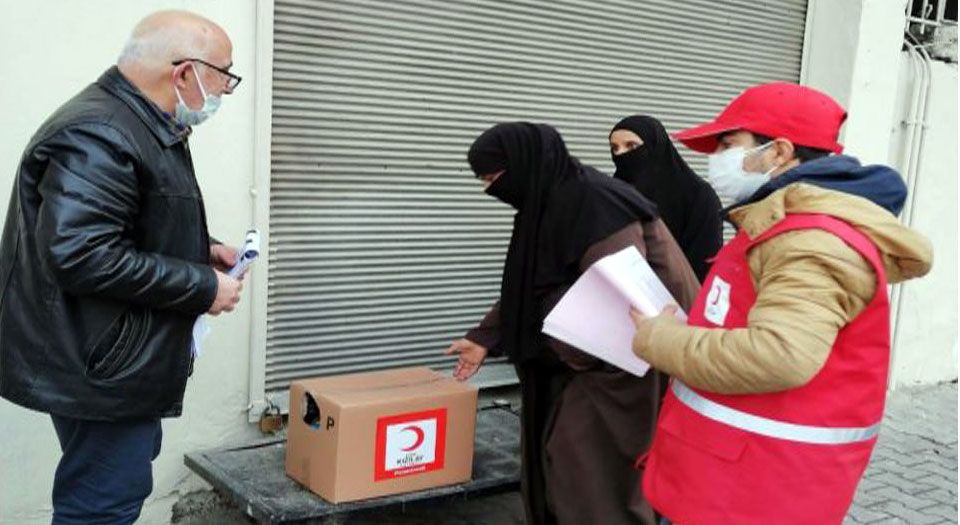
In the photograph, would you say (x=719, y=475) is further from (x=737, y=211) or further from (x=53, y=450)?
(x=53, y=450)

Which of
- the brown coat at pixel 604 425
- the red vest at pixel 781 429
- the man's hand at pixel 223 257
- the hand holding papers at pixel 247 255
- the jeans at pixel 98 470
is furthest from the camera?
the brown coat at pixel 604 425

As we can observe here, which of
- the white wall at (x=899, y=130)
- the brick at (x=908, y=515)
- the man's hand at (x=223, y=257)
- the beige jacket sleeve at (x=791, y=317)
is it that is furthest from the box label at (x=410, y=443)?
the white wall at (x=899, y=130)

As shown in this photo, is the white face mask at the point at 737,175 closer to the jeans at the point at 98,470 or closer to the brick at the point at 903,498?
the jeans at the point at 98,470

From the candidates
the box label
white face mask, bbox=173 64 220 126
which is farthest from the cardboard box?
white face mask, bbox=173 64 220 126

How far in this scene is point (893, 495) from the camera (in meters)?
4.68

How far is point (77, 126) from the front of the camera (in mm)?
2303

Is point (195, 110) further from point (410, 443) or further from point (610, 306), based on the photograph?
point (410, 443)

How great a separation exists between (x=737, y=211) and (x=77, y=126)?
1.61m

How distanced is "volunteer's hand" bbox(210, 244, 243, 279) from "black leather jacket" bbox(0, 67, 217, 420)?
37cm

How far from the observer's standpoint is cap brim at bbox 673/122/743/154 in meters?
2.30

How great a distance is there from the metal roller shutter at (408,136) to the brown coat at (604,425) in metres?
1.36

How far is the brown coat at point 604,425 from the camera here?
3014 mm

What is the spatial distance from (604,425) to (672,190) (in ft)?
4.44

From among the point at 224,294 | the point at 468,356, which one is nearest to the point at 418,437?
the point at 468,356
